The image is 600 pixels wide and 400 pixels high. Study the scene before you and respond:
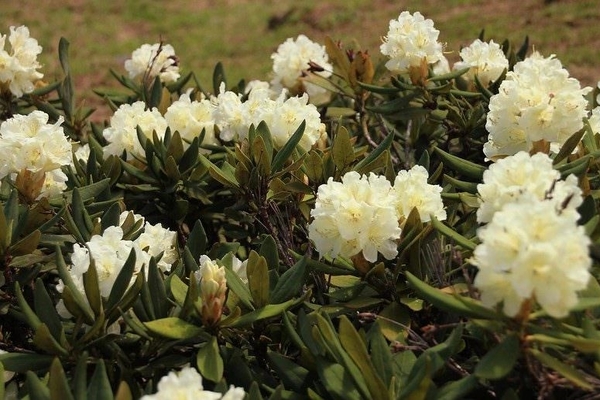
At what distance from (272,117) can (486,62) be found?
735mm

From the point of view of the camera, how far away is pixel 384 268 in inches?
66.9

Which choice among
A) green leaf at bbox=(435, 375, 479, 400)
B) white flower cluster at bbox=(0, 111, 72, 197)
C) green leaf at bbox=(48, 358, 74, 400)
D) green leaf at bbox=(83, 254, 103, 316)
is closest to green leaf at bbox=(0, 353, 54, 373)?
green leaf at bbox=(83, 254, 103, 316)

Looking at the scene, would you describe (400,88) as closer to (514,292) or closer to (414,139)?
(414,139)

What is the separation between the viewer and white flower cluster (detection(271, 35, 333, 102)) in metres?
2.86

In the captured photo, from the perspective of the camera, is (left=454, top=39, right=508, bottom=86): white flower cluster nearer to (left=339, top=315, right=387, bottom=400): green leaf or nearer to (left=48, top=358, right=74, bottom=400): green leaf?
(left=339, top=315, right=387, bottom=400): green leaf

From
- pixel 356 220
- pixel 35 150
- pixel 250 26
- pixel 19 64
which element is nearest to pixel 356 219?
pixel 356 220

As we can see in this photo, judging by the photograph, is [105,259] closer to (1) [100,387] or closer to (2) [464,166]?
(1) [100,387]

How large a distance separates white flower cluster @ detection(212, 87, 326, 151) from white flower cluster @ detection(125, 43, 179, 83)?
2.42ft

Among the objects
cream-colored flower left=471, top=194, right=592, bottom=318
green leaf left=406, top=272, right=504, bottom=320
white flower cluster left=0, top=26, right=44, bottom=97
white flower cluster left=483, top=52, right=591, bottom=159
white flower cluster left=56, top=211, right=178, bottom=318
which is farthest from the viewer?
white flower cluster left=0, top=26, right=44, bottom=97

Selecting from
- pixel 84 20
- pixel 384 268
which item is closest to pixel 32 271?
pixel 384 268

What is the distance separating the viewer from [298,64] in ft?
9.42

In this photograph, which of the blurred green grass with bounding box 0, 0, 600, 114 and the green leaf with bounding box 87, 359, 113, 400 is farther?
the blurred green grass with bounding box 0, 0, 600, 114

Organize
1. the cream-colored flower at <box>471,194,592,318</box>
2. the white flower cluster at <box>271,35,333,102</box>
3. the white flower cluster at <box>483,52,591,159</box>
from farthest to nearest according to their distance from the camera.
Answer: the white flower cluster at <box>271,35,333,102</box> → the white flower cluster at <box>483,52,591,159</box> → the cream-colored flower at <box>471,194,592,318</box>

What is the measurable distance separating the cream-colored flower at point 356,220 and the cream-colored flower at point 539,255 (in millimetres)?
411
